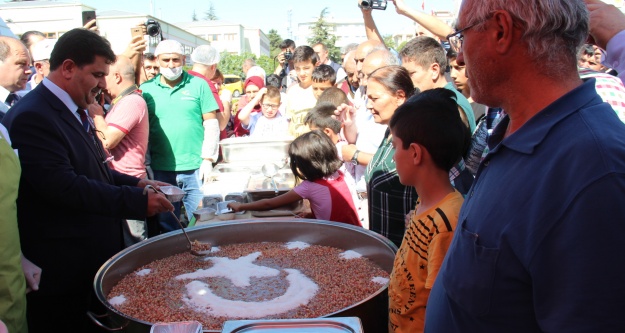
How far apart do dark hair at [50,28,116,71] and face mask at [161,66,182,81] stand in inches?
70.8

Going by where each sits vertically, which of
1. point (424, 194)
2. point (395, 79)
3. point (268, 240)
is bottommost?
point (268, 240)

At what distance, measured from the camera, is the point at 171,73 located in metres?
4.07

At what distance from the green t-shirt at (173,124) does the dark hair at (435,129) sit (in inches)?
112

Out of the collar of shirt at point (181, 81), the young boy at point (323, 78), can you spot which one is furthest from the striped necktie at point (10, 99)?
the young boy at point (323, 78)

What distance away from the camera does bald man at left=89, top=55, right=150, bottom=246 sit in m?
3.40

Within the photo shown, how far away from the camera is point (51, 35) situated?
27.8m

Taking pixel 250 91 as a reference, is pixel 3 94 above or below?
above

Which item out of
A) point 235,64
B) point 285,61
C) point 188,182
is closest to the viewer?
point 188,182

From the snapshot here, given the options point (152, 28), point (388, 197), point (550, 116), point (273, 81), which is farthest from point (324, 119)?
point (273, 81)

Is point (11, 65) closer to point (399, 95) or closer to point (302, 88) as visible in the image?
point (399, 95)

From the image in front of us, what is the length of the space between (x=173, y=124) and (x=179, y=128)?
6cm

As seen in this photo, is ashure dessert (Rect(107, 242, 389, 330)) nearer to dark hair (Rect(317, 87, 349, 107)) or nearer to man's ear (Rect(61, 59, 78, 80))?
man's ear (Rect(61, 59, 78, 80))

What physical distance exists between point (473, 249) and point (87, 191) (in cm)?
166

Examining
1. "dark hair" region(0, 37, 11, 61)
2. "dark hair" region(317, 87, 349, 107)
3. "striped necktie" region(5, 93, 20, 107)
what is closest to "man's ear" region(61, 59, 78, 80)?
"dark hair" region(0, 37, 11, 61)
